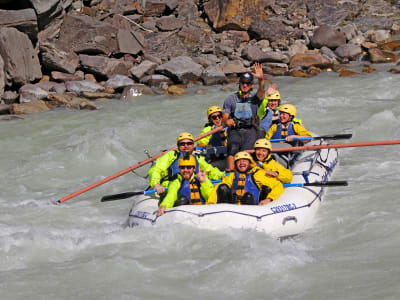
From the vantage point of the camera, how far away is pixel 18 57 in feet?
47.4

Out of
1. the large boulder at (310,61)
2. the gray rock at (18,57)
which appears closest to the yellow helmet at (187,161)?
the gray rock at (18,57)

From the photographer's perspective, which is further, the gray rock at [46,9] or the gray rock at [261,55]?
the gray rock at [261,55]

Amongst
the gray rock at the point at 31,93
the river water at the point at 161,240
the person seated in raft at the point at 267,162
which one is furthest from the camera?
the gray rock at the point at 31,93

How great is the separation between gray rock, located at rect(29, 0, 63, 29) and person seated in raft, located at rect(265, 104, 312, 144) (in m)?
11.4

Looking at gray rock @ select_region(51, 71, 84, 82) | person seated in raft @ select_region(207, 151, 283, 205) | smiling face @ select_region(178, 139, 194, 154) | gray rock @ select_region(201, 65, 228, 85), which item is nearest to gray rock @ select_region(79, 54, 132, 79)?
gray rock @ select_region(51, 71, 84, 82)

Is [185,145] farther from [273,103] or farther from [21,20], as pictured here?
[21,20]

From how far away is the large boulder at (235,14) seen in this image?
20.7 metres

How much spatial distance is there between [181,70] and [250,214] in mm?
11066

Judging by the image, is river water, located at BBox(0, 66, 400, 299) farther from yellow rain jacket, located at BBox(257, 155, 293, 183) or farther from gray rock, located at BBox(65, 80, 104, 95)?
gray rock, located at BBox(65, 80, 104, 95)

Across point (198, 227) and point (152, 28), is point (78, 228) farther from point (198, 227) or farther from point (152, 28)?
point (152, 28)

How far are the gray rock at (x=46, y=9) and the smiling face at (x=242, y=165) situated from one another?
12783mm

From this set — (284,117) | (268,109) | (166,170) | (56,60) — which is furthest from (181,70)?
(166,170)

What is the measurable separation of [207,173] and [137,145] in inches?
175

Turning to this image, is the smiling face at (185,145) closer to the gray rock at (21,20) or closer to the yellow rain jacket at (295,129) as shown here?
the yellow rain jacket at (295,129)
